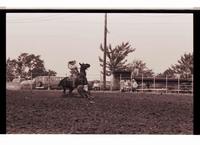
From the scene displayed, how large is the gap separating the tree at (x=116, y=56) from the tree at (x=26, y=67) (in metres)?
0.94

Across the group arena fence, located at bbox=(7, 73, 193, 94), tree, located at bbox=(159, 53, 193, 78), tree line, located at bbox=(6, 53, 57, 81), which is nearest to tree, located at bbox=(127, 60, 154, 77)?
arena fence, located at bbox=(7, 73, 193, 94)

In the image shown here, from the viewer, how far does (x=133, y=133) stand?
13.1 meters

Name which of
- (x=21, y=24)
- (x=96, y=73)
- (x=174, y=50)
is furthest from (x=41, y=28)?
(x=174, y=50)

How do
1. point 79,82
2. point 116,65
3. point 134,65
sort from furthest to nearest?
point 79,82 < point 116,65 < point 134,65

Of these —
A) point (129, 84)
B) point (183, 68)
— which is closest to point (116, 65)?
point (129, 84)

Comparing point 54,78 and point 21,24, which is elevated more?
point 21,24

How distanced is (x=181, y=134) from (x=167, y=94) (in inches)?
29.8

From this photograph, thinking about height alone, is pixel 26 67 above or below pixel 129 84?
above

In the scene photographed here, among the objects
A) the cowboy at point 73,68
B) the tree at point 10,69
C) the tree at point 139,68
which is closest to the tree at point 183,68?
the tree at point 139,68

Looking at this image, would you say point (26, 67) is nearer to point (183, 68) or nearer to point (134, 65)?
point (134, 65)

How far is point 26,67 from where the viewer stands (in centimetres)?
1335

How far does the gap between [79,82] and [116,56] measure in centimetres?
85

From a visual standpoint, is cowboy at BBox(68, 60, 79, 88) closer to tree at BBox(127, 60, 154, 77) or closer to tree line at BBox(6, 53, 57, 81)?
tree line at BBox(6, 53, 57, 81)

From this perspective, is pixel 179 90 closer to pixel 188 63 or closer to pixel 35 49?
pixel 188 63
